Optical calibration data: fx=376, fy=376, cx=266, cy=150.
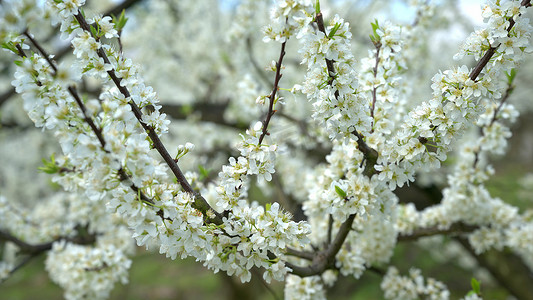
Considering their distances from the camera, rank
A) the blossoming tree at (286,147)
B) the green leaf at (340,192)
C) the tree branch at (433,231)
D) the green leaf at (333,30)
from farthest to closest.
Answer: the tree branch at (433,231), the green leaf at (340,192), the green leaf at (333,30), the blossoming tree at (286,147)

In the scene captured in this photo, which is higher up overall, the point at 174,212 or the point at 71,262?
the point at 174,212

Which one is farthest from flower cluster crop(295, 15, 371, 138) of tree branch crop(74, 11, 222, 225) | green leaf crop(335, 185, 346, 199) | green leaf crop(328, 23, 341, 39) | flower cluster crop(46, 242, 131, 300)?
flower cluster crop(46, 242, 131, 300)

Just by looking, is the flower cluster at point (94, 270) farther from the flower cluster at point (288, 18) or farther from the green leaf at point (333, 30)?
the green leaf at point (333, 30)

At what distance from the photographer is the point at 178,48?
8.11 m

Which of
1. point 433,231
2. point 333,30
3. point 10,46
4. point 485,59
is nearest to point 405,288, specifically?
point 433,231

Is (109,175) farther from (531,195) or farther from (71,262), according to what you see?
(531,195)

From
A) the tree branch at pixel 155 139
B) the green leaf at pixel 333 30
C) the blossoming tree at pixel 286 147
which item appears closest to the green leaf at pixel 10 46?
the blossoming tree at pixel 286 147

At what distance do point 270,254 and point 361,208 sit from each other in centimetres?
49

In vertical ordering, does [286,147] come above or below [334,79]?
below

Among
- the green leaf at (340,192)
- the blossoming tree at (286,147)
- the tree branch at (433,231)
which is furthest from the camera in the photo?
the tree branch at (433,231)

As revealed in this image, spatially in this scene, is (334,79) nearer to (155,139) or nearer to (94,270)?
(155,139)

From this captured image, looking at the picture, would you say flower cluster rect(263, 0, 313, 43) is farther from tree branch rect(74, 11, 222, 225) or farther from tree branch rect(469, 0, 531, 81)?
tree branch rect(469, 0, 531, 81)

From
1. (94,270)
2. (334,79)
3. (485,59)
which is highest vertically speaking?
(485,59)

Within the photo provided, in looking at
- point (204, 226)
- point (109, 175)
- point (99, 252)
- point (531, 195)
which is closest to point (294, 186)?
point (99, 252)
